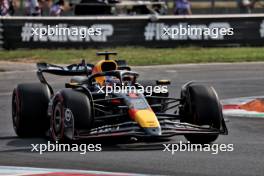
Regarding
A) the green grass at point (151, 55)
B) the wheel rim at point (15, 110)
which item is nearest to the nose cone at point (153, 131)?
the wheel rim at point (15, 110)

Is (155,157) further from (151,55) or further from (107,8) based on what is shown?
(107,8)

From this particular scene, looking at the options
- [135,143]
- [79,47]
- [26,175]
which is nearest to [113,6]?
[79,47]

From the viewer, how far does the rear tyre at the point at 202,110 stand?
10.3 meters

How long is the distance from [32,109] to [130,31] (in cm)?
1372

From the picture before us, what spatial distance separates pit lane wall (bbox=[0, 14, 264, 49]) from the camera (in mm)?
23828

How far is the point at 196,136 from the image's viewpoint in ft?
34.0

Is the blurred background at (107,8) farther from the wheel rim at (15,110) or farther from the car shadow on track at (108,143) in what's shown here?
the car shadow on track at (108,143)

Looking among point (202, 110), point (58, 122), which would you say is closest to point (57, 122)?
point (58, 122)

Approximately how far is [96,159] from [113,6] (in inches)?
887

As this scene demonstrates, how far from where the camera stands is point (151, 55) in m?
23.5

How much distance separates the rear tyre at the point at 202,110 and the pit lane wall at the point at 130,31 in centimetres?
1370

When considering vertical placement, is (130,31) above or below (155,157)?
above

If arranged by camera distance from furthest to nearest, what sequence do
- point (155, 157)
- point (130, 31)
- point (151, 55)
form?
1. point (130, 31)
2. point (151, 55)
3. point (155, 157)

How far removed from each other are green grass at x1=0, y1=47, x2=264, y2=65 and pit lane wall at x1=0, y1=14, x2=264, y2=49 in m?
0.27
